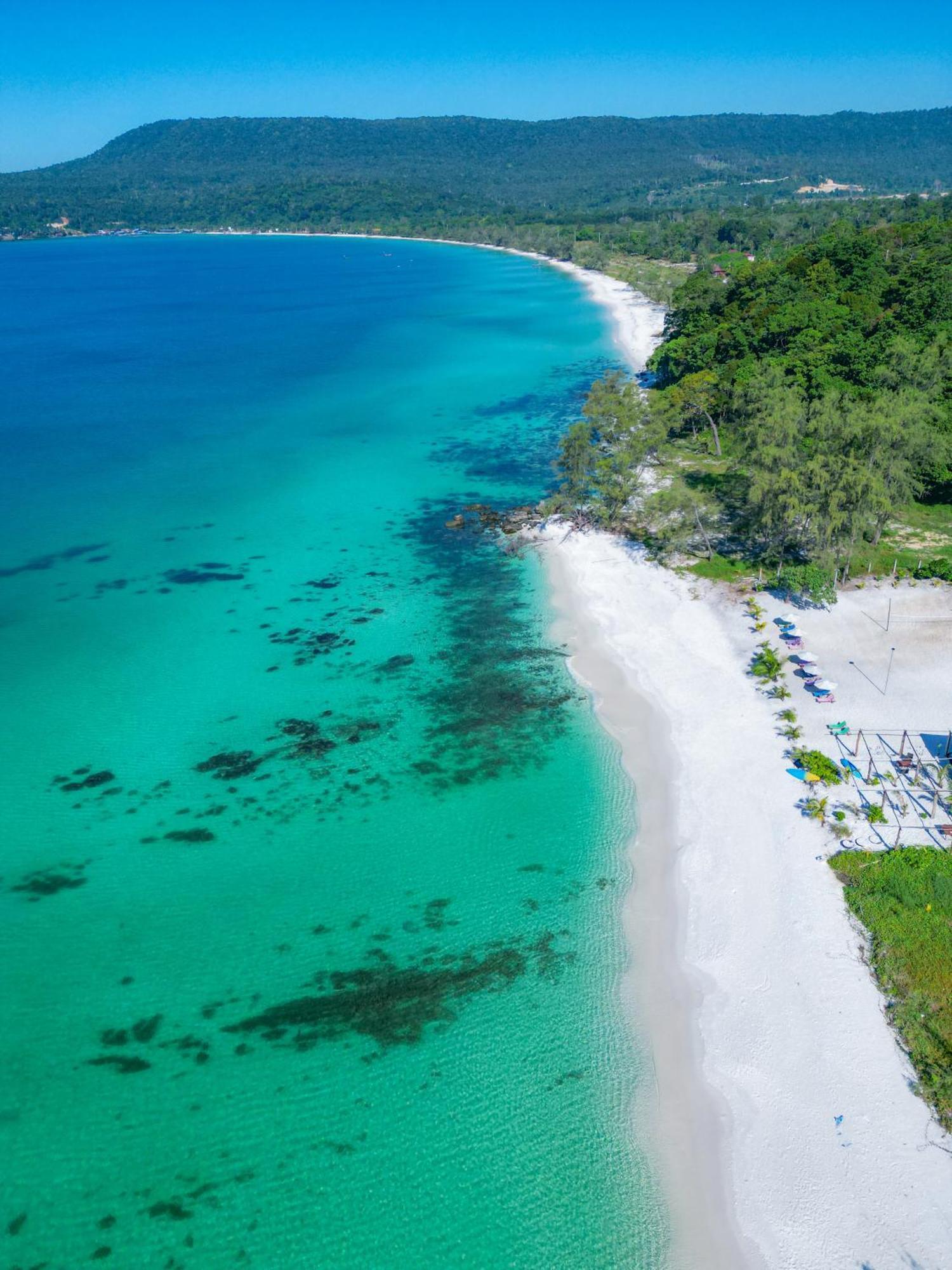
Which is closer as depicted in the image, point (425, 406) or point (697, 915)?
point (697, 915)

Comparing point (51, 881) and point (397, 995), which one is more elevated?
point (51, 881)

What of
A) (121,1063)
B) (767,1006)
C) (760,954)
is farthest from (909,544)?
(121,1063)

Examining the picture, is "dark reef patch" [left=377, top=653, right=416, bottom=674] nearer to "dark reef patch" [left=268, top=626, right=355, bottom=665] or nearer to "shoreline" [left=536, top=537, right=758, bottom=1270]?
"dark reef patch" [left=268, top=626, right=355, bottom=665]

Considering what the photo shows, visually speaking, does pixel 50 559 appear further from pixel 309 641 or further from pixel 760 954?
pixel 760 954

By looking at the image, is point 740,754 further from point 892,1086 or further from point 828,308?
point 828,308

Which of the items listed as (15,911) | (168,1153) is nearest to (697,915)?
(168,1153)

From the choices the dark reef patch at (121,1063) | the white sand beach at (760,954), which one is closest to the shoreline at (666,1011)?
the white sand beach at (760,954)
